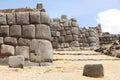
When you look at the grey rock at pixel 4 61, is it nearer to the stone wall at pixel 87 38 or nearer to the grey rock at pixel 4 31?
the grey rock at pixel 4 31

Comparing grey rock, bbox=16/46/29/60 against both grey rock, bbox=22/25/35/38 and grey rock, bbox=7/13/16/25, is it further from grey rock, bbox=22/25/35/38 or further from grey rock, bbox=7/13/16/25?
grey rock, bbox=7/13/16/25

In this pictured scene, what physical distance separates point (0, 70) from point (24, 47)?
76.5 inches

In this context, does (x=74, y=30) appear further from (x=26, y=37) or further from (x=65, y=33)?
(x=26, y=37)

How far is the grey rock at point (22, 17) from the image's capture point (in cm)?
1214

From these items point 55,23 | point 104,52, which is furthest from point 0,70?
point 55,23

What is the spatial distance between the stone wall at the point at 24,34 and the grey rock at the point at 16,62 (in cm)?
91

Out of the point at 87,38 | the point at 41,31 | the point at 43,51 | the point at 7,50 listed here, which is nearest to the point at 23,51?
the point at 7,50

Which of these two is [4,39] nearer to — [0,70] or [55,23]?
[0,70]

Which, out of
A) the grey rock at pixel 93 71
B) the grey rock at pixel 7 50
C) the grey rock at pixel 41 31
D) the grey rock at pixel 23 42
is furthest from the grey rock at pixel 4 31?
the grey rock at pixel 93 71

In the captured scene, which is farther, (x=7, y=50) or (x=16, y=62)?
(x=7, y=50)

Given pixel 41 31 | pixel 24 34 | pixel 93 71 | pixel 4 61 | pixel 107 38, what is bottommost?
pixel 93 71

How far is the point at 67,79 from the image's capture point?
27.5 ft

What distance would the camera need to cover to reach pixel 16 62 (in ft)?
35.9

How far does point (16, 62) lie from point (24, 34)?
5.02ft
